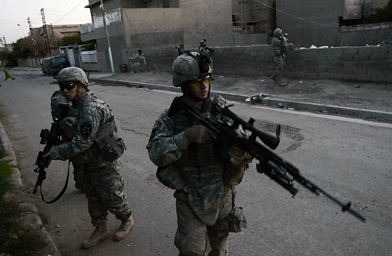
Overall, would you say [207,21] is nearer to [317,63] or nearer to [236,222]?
[317,63]

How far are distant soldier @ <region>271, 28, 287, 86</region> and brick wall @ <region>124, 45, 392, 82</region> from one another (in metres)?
0.59

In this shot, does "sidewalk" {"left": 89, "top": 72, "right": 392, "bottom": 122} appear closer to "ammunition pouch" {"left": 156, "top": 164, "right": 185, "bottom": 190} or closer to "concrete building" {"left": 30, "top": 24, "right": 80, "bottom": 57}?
"ammunition pouch" {"left": 156, "top": 164, "right": 185, "bottom": 190}

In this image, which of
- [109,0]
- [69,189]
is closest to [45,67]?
[109,0]

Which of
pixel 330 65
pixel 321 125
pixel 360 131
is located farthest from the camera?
pixel 330 65

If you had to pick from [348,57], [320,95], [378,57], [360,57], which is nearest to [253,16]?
[348,57]

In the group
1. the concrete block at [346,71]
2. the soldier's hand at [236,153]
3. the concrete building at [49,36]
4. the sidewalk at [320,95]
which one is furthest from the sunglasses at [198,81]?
the concrete building at [49,36]

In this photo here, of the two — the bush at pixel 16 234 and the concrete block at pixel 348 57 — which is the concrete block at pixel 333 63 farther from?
the bush at pixel 16 234

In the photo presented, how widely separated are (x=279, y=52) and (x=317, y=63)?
48.0 inches

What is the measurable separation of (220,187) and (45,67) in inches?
1051

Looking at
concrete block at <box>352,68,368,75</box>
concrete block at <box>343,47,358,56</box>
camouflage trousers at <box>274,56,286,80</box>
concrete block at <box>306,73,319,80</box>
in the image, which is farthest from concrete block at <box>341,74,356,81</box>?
camouflage trousers at <box>274,56,286,80</box>

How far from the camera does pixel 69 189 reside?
4504mm

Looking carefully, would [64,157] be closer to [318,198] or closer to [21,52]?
[318,198]

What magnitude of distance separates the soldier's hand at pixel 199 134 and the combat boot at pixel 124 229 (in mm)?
1711

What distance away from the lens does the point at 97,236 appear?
124 inches
